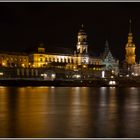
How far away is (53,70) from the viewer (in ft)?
320

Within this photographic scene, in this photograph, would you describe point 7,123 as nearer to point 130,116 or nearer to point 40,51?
point 130,116

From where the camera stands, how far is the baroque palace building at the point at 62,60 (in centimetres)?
9625

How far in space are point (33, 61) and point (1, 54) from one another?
8109mm

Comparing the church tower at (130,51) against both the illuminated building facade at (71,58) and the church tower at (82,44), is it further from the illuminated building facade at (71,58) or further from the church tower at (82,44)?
the church tower at (82,44)

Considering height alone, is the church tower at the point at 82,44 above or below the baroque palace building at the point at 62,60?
above

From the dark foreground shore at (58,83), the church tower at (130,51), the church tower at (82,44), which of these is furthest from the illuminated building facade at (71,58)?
the dark foreground shore at (58,83)

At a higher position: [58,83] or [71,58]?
[71,58]

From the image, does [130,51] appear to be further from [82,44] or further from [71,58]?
[71,58]

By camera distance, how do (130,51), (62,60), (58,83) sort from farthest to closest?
(130,51)
(62,60)
(58,83)

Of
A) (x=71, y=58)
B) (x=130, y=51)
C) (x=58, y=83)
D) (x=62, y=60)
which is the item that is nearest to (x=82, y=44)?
(x=71, y=58)

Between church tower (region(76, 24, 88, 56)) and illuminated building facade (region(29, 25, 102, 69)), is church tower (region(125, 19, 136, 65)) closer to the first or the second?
illuminated building facade (region(29, 25, 102, 69))

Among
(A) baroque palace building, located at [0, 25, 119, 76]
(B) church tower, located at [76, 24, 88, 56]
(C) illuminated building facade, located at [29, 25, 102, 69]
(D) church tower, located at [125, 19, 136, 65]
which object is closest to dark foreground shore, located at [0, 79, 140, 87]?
(A) baroque palace building, located at [0, 25, 119, 76]

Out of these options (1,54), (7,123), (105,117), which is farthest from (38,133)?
(1,54)

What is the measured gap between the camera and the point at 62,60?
359ft
